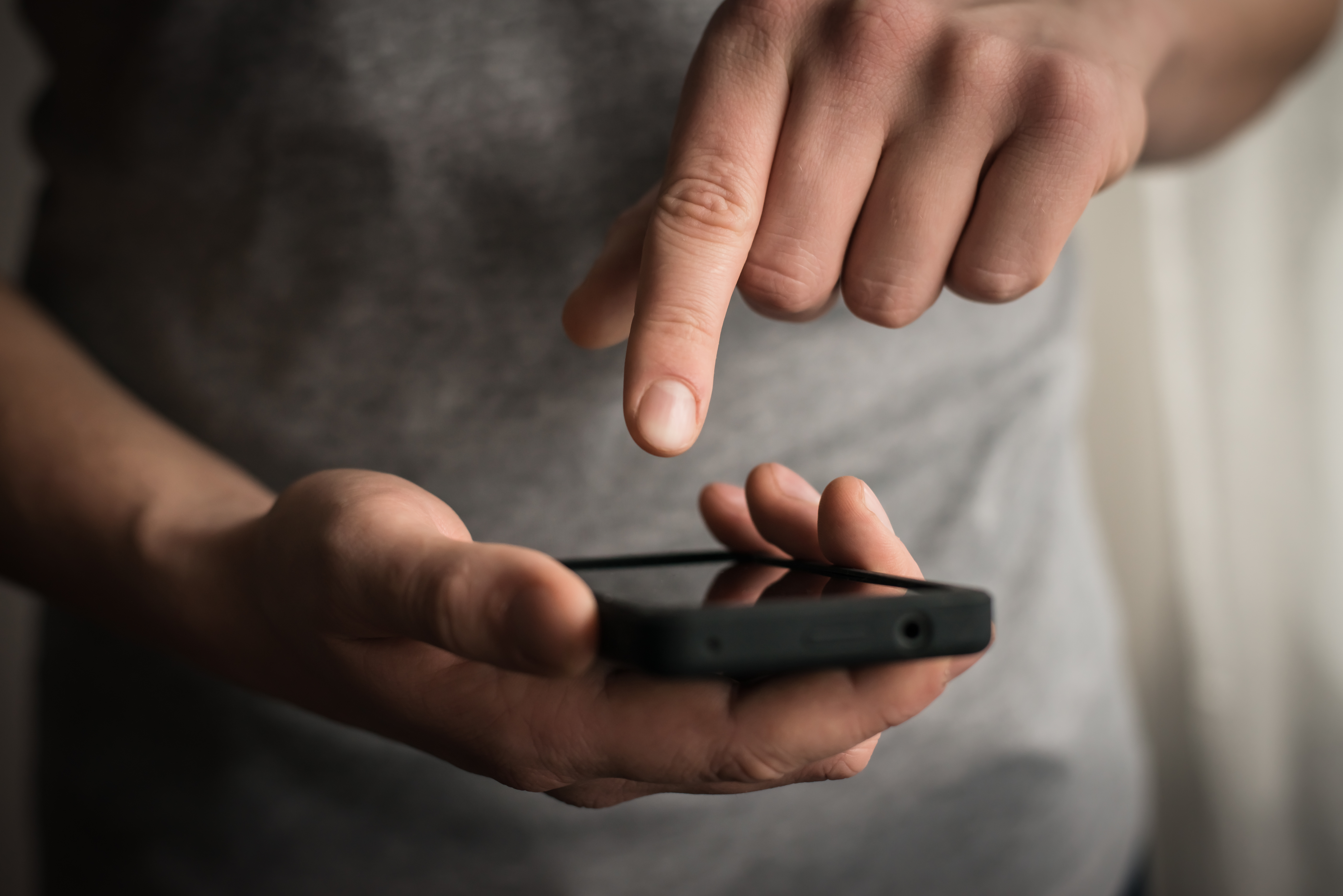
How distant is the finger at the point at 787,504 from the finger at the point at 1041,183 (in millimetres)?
171

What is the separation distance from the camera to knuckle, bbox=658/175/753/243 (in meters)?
0.42

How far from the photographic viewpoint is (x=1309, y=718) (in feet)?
3.90

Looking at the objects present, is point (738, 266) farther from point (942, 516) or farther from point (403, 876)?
point (403, 876)

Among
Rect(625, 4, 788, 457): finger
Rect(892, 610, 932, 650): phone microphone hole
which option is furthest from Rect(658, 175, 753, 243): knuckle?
Rect(892, 610, 932, 650): phone microphone hole

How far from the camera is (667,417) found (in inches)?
15.4

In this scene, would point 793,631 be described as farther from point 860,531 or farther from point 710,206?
point 710,206

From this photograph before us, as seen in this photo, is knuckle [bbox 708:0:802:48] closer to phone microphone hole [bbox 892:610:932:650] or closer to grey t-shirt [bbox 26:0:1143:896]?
grey t-shirt [bbox 26:0:1143:896]

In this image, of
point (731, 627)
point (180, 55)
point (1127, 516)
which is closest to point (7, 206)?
point (180, 55)

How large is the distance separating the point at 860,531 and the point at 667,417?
0.41 feet

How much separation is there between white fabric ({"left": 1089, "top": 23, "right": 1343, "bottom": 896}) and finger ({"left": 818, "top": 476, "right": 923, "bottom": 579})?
1057mm

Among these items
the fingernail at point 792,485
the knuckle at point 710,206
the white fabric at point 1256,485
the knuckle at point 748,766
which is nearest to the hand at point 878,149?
the knuckle at point 710,206


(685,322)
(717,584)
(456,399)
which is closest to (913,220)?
(685,322)

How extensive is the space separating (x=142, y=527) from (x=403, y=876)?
1.30 feet

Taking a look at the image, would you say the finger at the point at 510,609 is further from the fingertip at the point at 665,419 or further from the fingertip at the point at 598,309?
the fingertip at the point at 598,309
